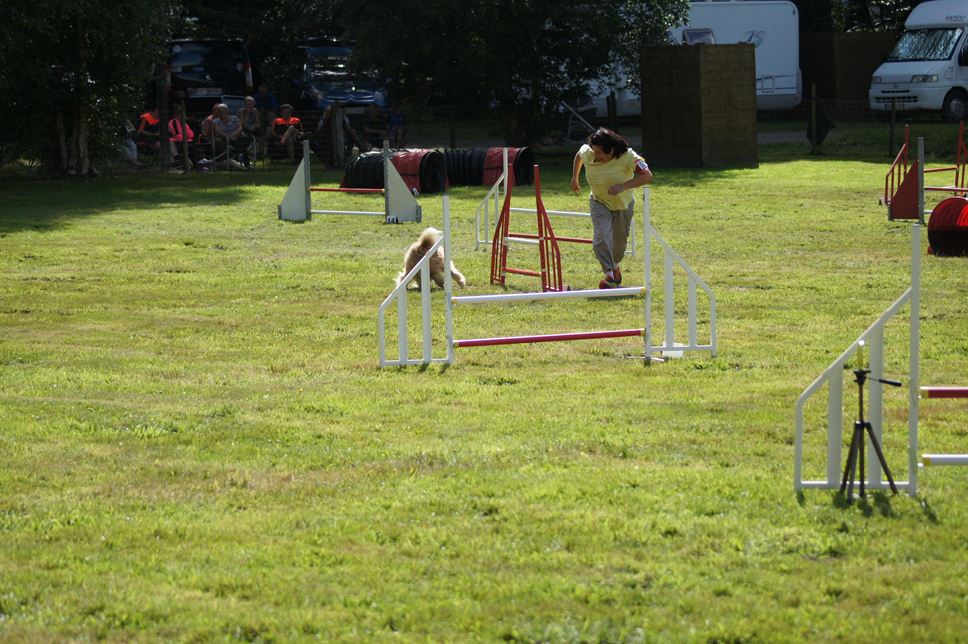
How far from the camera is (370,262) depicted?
15008mm

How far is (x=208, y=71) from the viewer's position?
106 ft

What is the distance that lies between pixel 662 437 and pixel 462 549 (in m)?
2.06

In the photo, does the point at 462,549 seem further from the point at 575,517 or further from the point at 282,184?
the point at 282,184

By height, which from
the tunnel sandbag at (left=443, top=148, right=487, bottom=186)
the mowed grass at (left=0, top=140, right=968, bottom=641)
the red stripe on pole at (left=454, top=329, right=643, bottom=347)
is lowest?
the mowed grass at (left=0, top=140, right=968, bottom=641)

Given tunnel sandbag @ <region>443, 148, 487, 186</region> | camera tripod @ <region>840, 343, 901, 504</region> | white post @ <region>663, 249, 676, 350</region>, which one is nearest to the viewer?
camera tripod @ <region>840, 343, 901, 504</region>

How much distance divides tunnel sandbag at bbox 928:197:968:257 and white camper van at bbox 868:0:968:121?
18.8 m

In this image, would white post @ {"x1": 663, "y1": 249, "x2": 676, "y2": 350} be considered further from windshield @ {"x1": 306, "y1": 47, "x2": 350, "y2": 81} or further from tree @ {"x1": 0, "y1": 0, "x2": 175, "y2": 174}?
windshield @ {"x1": 306, "y1": 47, "x2": 350, "y2": 81}

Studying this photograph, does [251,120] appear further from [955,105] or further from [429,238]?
[429,238]

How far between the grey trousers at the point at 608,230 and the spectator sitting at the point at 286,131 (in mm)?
17357

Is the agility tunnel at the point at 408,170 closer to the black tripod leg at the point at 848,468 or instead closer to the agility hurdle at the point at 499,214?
the agility hurdle at the point at 499,214

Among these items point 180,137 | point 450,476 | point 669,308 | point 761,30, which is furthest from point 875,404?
point 761,30

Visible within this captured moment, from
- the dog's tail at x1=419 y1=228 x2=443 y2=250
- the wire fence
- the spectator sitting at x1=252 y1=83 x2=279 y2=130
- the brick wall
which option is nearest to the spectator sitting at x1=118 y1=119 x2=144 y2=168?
the wire fence

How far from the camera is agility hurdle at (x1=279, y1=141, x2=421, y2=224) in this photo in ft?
62.0

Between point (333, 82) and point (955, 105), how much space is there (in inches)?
572
